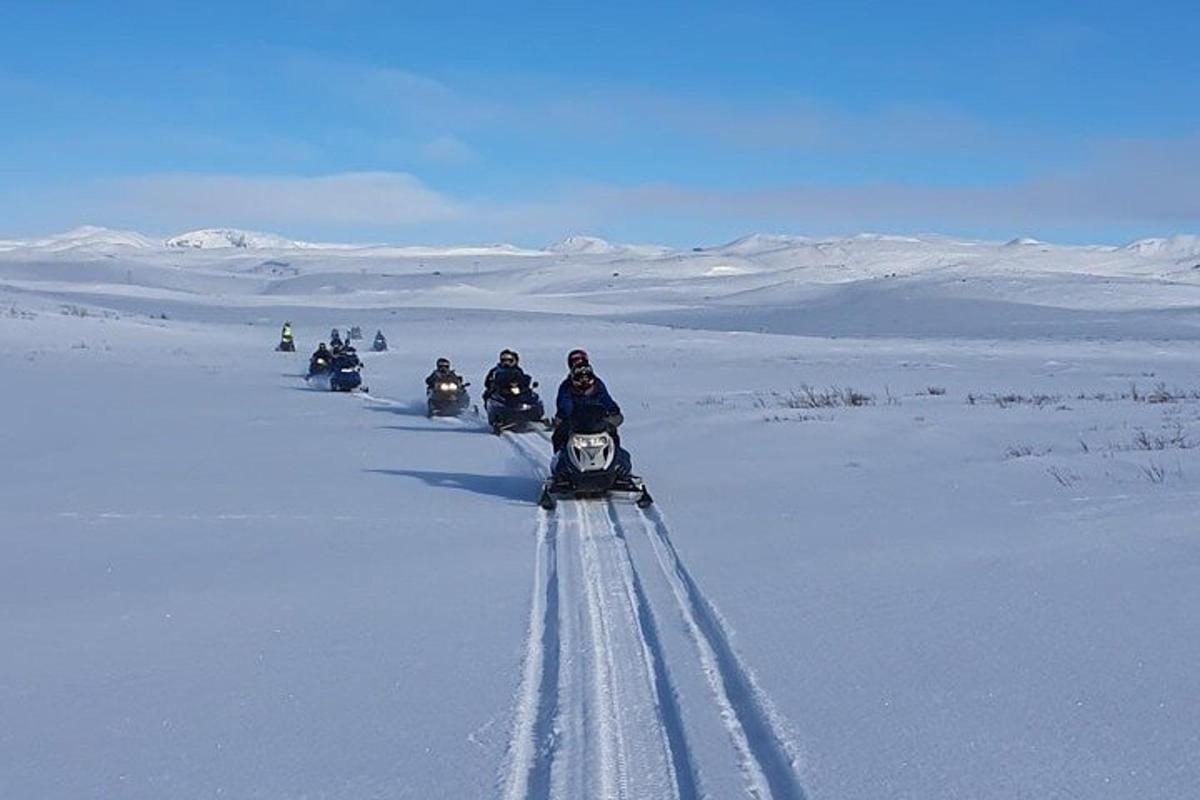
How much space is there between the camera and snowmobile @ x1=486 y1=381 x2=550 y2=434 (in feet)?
67.6

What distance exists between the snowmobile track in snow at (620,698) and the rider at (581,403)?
4.00 metres

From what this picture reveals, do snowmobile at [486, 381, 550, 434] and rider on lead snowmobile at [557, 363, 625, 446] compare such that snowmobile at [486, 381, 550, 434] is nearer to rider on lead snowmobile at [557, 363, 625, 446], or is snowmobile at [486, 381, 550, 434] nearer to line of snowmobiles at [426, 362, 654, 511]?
rider on lead snowmobile at [557, 363, 625, 446]

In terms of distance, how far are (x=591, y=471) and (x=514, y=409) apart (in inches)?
318

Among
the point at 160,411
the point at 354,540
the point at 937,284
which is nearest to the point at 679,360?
the point at 160,411

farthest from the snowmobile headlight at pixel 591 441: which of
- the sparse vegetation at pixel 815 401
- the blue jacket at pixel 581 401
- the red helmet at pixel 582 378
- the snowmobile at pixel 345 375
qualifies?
the snowmobile at pixel 345 375

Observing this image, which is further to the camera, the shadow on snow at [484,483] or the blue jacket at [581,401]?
the blue jacket at [581,401]

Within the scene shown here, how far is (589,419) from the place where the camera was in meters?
13.4

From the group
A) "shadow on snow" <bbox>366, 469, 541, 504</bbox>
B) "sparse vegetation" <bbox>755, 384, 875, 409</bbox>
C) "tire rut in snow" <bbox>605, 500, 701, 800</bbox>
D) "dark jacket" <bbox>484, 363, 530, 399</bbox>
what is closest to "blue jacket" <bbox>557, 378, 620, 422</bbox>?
"shadow on snow" <bbox>366, 469, 541, 504</bbox>

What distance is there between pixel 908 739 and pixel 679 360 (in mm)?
37230

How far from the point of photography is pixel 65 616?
25.5ft

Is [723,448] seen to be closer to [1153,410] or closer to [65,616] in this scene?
[1153,410]

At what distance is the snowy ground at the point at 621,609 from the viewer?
17.0 ft

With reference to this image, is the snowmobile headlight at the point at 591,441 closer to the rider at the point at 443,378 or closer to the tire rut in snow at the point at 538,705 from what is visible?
the tire rut in snow at the point at 538,705

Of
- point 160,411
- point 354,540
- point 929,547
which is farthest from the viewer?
point 160,411
